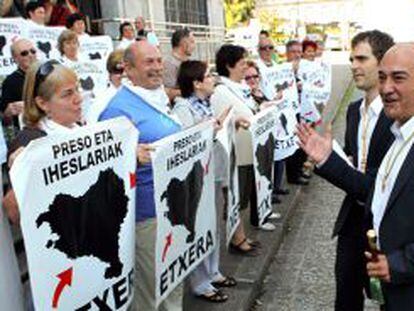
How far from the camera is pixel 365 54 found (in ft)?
11.4

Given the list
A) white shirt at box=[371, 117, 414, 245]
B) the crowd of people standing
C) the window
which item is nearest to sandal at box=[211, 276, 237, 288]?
the crowd of people standing

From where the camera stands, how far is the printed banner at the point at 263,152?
16.8 ft

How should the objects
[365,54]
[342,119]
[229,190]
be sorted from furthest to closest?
[342,119]
[229,190]
[365,54]

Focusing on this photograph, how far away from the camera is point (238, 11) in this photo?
135 ft

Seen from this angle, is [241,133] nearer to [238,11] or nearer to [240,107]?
[240,107]

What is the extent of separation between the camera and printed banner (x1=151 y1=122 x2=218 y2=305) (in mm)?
3355

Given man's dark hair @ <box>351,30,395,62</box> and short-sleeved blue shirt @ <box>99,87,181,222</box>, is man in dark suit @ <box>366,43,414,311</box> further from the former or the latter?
short-sleeved blue shirt @ <box>99,87,181,222</box>

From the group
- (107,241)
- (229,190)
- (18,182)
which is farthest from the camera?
(229,190)

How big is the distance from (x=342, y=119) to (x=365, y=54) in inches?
401

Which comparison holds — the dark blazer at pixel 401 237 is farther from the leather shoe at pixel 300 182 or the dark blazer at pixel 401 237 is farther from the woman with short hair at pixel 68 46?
the leather shoe at pixel 300 182

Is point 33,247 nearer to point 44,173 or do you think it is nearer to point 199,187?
point 44,173

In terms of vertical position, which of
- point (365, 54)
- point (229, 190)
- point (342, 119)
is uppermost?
point (365, 54)

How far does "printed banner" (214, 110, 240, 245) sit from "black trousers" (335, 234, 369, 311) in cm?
114

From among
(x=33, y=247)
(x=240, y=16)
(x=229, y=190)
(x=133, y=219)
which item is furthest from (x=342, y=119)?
(x=240, y=16)
